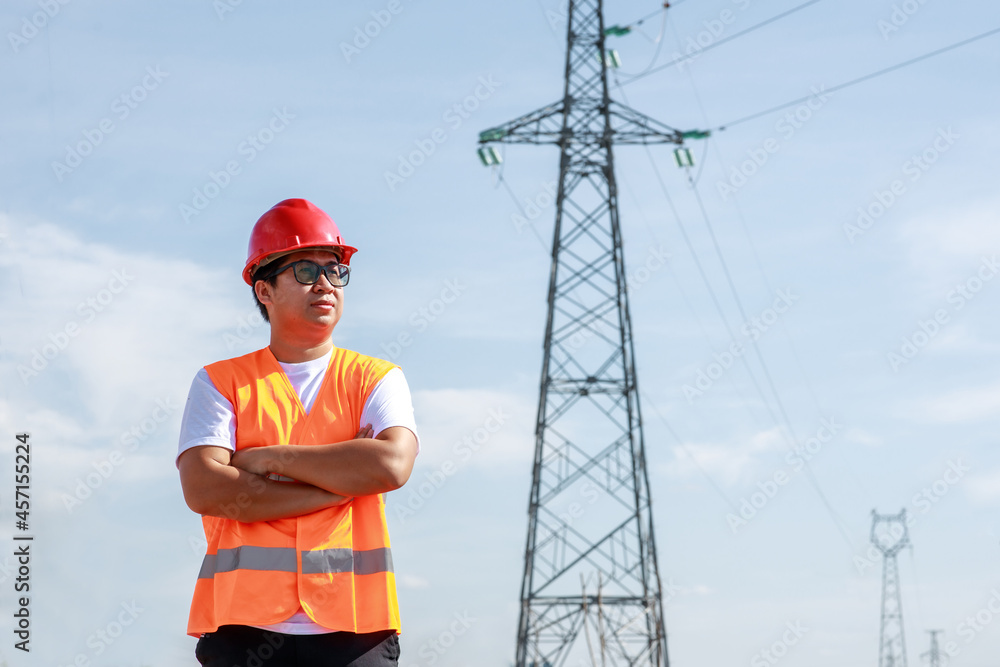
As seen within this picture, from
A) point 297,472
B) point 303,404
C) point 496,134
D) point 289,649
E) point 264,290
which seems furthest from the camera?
point 496,134

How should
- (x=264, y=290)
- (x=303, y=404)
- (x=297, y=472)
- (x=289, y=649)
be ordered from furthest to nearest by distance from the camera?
1. (x=264, y=290)
2. (x=303, y=404)
3. (x=297, y=472)
4. (x=289, y=649)

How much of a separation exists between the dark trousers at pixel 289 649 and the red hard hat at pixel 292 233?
1104mm

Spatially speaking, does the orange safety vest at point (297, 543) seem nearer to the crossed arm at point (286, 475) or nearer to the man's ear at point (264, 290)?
the crossed arm at point (286, 475)

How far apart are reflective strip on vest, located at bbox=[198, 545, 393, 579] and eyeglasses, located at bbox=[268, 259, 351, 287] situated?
0.80m

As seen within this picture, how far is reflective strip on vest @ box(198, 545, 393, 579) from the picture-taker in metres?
3.42

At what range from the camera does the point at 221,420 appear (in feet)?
11.8

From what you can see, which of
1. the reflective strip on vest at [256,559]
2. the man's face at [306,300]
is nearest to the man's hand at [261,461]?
the reflective strip on vest at [256,559]

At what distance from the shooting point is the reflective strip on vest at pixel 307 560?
135 inches

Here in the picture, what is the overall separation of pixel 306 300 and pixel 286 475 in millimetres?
536

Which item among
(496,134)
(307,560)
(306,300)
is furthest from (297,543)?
(496,134)

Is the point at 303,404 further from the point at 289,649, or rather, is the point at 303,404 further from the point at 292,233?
the point at 289,649

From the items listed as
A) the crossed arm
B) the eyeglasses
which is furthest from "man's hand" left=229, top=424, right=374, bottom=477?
the eyeglasses

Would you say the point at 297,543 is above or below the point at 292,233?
below

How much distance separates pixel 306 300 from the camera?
3.72 metres
